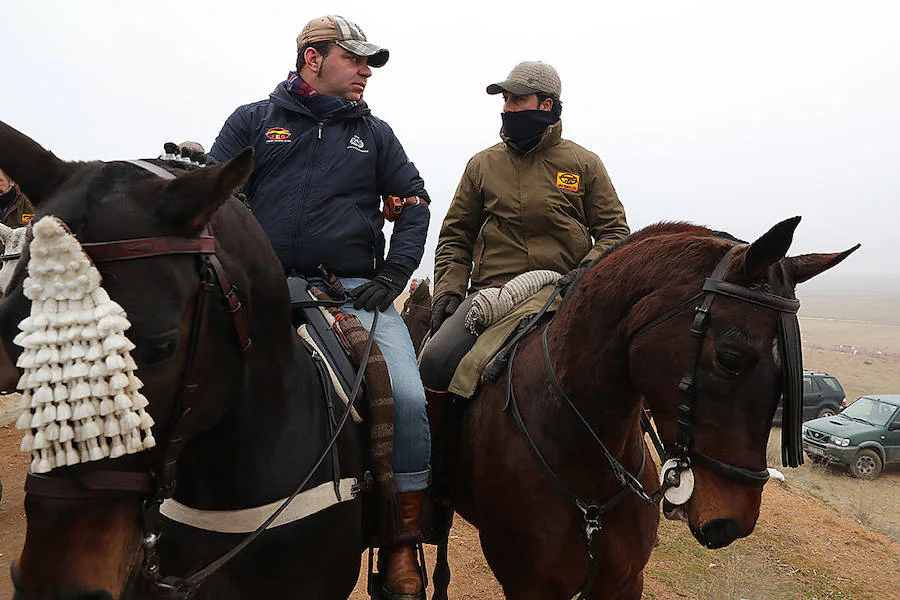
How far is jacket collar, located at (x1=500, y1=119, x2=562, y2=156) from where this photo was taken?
374cm

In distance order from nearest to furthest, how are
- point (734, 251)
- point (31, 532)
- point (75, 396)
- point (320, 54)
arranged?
point (75, 396)
point (31, 532)
point (734, 251)
point (320, 54)

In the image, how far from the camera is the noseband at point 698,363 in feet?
6.41

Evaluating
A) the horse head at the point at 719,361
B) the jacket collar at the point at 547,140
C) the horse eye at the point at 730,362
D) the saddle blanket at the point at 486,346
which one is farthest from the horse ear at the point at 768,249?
the jacket collar at the point at 547,140

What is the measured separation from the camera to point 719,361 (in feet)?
6.46

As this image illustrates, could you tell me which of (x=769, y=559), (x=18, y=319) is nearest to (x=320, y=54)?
(x=18, y=319)

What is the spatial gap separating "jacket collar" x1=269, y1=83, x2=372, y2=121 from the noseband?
167 centimetres

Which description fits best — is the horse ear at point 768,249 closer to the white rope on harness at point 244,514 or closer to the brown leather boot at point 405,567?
the brown leather boot at point 405,567

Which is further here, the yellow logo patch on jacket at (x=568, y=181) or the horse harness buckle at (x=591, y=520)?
the yellow logo patch on jacket at (x=568, y=181)

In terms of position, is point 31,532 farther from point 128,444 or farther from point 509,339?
point 509,339

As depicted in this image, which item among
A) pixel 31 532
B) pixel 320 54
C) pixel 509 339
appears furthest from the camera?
pixel 509 339

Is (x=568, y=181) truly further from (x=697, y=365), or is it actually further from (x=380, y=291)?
(x=697, y=365)

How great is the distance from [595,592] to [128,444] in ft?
7.54

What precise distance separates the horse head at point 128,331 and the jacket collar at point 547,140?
2670 mm

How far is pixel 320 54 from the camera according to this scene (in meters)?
2.68
